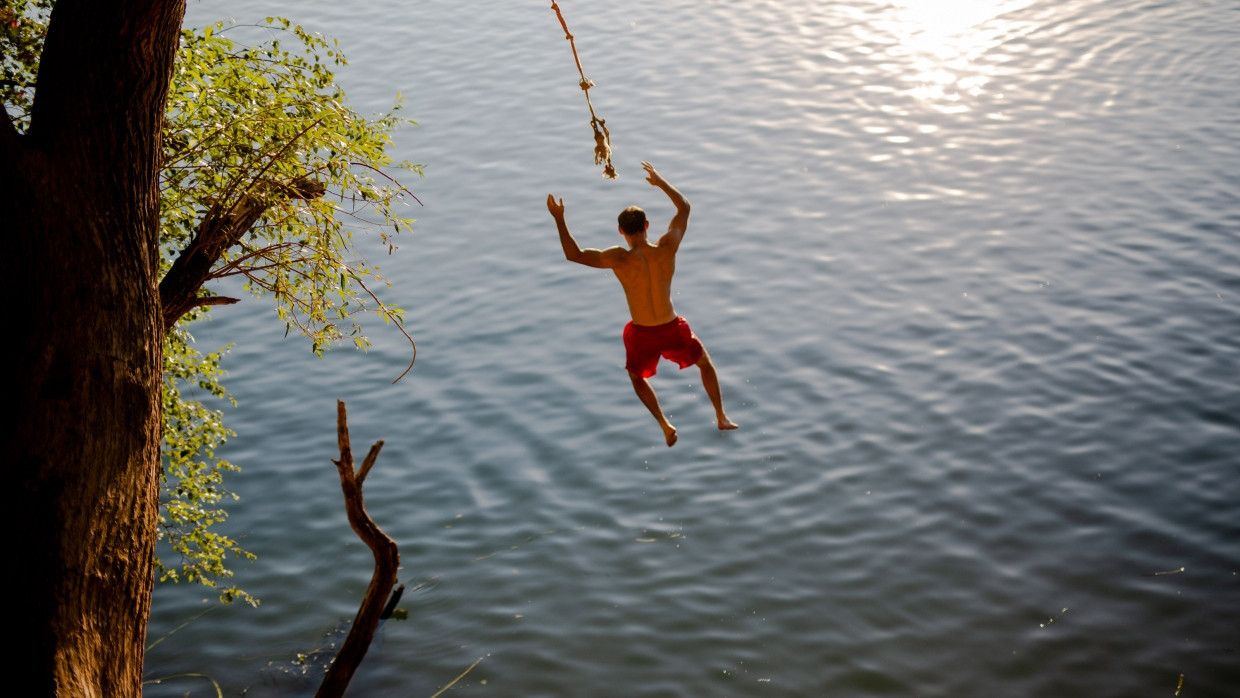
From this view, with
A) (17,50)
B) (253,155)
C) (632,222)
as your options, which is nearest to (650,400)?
(632,222)

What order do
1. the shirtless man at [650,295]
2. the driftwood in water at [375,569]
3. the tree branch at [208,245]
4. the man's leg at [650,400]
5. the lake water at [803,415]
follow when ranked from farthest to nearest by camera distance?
the lake water at [803,415] < the man's leg at [650,400] < the shirtless man at [650,295] < the tree branch at [208,245] < the driftwood in water at [375,569]

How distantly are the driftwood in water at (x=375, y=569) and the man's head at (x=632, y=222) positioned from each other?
244 cm

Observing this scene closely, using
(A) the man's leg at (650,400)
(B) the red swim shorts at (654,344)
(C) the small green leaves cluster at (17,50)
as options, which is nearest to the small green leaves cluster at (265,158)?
(C) the small green leaves cluster at (17,50)

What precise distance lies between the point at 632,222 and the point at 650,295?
26.6 inches

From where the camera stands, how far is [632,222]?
32.4ft

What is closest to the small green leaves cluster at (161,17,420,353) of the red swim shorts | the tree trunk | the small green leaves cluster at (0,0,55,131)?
the small green leaves cluster at (0,0,55,131)

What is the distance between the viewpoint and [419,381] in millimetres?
19609

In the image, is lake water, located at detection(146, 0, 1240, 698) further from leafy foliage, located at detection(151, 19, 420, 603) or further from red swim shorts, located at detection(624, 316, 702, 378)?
leafy foliage, located at detection(151, 19, 420, 603)

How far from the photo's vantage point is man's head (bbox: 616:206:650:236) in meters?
9.80

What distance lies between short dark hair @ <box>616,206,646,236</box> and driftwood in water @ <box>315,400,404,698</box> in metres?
2.44

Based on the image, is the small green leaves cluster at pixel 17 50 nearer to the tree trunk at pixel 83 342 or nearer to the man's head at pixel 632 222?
the tree trunk at pixel 83 342

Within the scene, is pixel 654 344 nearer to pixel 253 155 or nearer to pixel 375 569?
pixel 375 569

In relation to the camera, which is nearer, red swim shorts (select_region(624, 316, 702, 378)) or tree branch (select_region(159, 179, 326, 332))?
tree branch (select_region(159, 179, 326, 332))

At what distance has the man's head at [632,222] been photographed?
9797 millimetres
